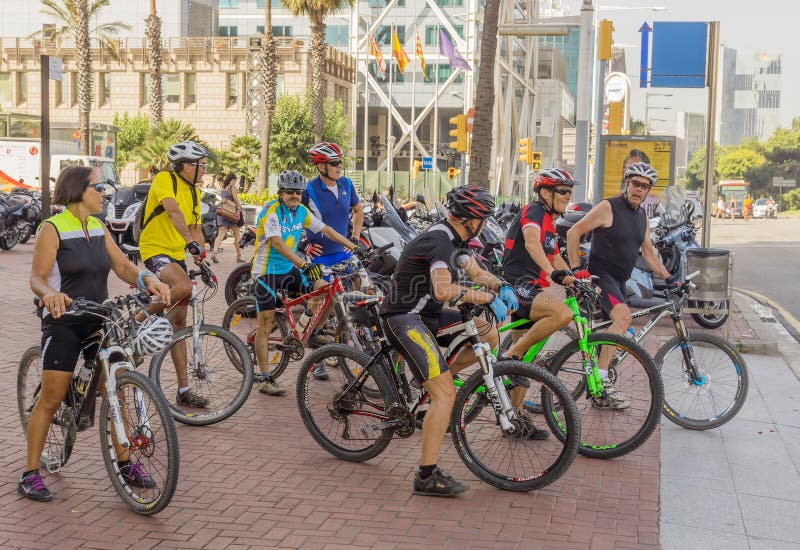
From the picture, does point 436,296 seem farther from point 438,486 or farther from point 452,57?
point 452,57

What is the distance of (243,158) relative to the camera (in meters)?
50.1

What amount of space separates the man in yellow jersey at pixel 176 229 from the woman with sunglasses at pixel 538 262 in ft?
7.26

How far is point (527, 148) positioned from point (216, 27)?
45.0 meters

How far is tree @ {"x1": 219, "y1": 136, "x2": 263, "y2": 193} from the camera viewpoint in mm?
49750

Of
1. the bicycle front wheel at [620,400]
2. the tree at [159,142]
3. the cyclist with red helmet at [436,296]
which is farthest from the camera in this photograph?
the tree at [159,142]

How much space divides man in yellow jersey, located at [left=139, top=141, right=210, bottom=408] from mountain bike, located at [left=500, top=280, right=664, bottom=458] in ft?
8.44

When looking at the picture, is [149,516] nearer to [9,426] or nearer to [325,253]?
[9,426]

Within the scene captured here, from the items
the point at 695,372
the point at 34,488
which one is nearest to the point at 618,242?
the point at 695,372

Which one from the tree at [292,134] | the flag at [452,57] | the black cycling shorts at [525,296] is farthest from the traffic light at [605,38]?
the tree at [292,134]

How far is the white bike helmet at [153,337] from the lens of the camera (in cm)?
527

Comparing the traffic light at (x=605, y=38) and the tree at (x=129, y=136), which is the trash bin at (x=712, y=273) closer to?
the traffic light at (x=605, y=38)

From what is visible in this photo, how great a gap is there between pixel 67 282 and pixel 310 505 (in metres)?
1.75

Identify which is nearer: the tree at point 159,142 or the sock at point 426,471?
the sock at point 426,471

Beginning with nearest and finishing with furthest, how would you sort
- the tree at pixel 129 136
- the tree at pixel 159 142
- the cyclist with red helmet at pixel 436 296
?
1. the cyclist with red helmet at pixel 436 296
2. the tree at pixel 159 142
3. the tree at pixel 129 136
